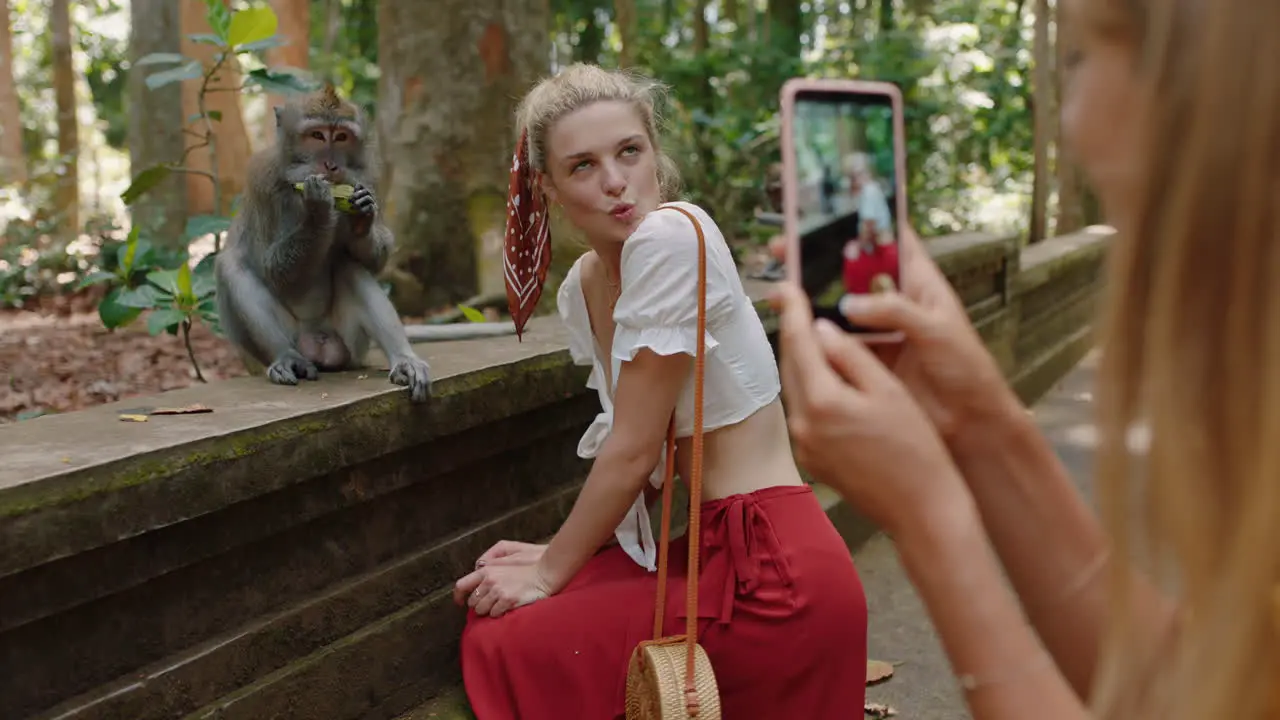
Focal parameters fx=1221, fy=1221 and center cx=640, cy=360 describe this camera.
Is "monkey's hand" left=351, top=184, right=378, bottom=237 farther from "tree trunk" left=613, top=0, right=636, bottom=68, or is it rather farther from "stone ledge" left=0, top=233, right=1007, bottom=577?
"tree trunk" left=613, top=0, right=636, bottom=68

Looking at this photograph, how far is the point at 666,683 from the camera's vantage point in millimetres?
1939

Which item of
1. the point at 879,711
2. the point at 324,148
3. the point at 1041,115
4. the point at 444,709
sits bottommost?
the point at 879,711

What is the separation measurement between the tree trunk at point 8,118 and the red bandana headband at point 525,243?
10595mm

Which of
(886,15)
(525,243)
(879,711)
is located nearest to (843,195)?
(525,243)

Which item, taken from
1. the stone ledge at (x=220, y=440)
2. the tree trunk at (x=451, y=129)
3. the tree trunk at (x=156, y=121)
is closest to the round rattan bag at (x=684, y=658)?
the stone ledge at (x=220, y=440)

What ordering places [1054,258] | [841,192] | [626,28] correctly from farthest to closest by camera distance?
1. [626,28]
2. [1054,258]
3. [841,192]

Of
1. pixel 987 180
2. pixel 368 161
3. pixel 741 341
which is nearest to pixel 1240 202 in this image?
pixel 741 341

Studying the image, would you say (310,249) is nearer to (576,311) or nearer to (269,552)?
(576,311)

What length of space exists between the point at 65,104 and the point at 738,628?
13.0 m

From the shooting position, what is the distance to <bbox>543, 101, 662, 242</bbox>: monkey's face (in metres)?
2.36

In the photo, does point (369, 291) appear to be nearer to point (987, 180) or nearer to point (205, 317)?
point (205, 317)

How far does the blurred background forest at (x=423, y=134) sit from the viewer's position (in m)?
4.39

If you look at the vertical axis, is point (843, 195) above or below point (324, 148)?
below

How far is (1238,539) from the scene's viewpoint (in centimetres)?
83
